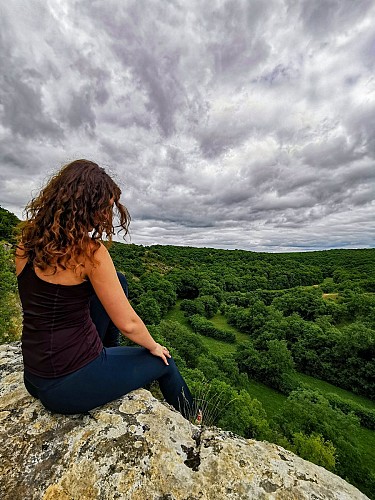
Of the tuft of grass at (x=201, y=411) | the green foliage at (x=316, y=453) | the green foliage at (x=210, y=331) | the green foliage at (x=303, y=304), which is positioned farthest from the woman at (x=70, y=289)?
the green foliage at (x=303, y=304)

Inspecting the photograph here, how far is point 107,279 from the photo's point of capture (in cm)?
219

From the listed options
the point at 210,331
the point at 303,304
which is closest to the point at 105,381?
the point at 210,331

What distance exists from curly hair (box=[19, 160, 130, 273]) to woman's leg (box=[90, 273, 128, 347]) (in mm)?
832

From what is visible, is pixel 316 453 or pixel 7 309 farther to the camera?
pixel 316 453

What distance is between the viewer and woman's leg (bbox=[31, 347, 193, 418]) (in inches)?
89.3

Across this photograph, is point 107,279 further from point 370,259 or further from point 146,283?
point 370,259

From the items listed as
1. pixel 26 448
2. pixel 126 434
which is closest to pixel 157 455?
pixel 126 434

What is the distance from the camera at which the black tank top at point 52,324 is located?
217 centimetres

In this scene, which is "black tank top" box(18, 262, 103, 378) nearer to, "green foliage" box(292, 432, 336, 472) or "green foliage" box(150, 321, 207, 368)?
"green foliage" box(292, 432, 336, 472)

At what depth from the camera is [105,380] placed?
2402 millimetres

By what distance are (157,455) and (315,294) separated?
71.4 meters

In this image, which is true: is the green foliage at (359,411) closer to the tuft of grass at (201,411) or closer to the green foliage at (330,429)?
the green foliage at (330,429)

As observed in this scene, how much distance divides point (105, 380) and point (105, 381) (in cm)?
1

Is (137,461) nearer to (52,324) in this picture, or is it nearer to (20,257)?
(52,324)
